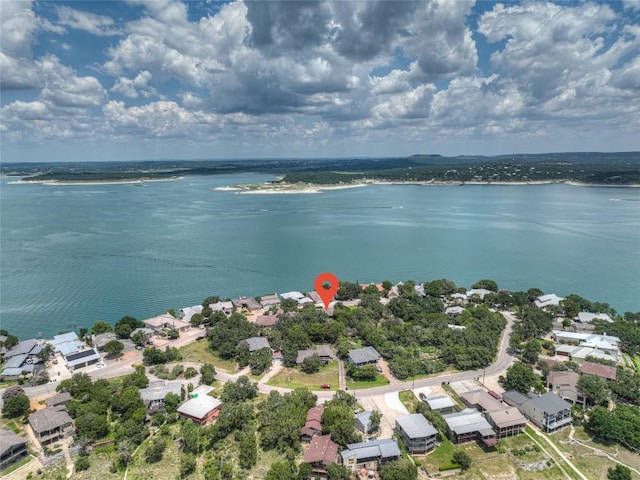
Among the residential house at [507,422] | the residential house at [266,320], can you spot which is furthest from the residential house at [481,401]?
the residential house at [266,320]

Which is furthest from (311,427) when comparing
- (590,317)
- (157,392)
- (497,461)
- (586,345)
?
(590,317)

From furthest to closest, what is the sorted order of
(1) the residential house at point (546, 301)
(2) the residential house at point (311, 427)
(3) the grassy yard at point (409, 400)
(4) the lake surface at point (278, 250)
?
1. (4) the lake surface at point (278, 250)
2. (1) the residential house at point (546, 301)
3. (3) the grassy yard at point (409, 400)
4. (2) the residential house at point (311, 427)

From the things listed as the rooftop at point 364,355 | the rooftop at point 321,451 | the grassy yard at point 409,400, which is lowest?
the grassy yard at point 409,400

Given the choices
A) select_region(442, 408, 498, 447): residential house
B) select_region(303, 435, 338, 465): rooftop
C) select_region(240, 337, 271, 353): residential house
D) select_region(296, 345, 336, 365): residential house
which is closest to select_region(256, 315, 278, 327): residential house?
select_region(240, 337, 271, 353): residential house

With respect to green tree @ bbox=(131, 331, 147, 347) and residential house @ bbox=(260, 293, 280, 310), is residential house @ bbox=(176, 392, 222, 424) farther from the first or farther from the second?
residential house @ bbox=(260, 293, 280, 310)

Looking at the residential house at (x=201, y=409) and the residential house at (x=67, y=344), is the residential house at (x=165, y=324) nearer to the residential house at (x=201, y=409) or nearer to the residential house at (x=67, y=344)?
the residential house at (x=67, y=344)

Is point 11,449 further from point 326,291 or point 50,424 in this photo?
point 326,291
